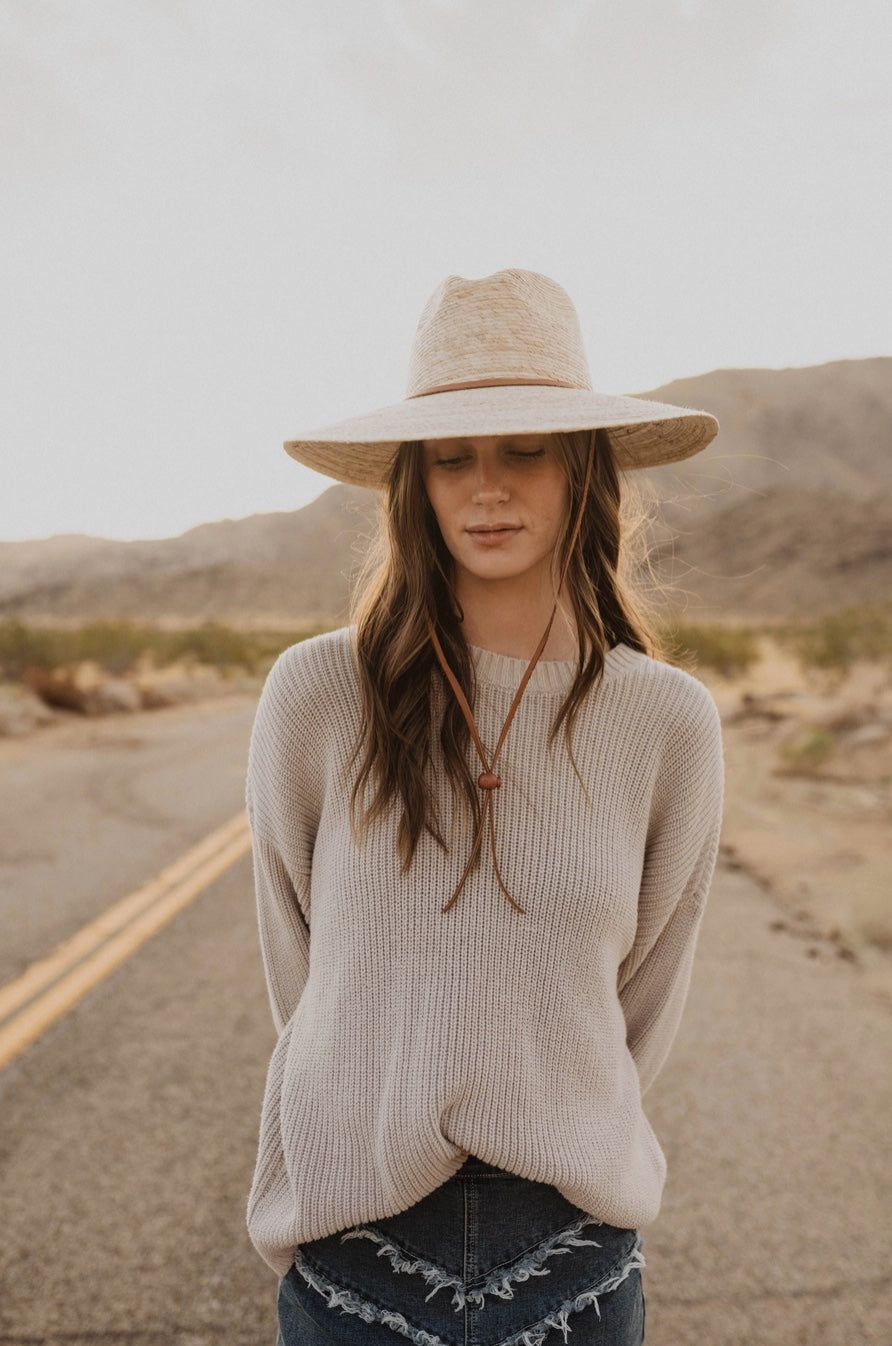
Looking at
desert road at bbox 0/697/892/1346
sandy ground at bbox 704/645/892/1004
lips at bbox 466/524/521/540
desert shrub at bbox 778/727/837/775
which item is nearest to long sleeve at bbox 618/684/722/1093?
lips at bbox 466/524/521/540

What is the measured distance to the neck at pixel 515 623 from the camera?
166 centimetres

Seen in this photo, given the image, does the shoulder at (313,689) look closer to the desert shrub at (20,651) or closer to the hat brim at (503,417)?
the hat brim at (503,417)

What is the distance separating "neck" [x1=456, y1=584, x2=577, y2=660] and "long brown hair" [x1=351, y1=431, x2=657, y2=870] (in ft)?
0.08

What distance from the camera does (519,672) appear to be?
63.3 inches

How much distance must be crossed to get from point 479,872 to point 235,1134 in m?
2.14

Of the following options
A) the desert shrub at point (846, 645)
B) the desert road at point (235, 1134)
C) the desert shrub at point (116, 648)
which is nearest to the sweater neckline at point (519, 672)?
the desert road at point (235, 1134)

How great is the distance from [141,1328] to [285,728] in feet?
5.37

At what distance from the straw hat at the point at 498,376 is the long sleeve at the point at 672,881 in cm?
49

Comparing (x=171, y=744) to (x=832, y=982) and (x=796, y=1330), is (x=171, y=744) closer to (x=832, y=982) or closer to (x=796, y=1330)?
(x=832, y=982)

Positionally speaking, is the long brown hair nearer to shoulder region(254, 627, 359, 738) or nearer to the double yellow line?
shoulder region(254, 627, 359, 738)

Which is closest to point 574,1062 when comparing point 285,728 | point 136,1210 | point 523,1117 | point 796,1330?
point 523,1117

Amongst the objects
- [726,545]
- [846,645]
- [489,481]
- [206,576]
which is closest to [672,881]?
[489,481]

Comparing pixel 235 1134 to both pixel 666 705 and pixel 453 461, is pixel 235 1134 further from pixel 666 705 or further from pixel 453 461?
pixel 453 461

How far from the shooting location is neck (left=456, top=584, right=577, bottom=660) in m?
1.66
